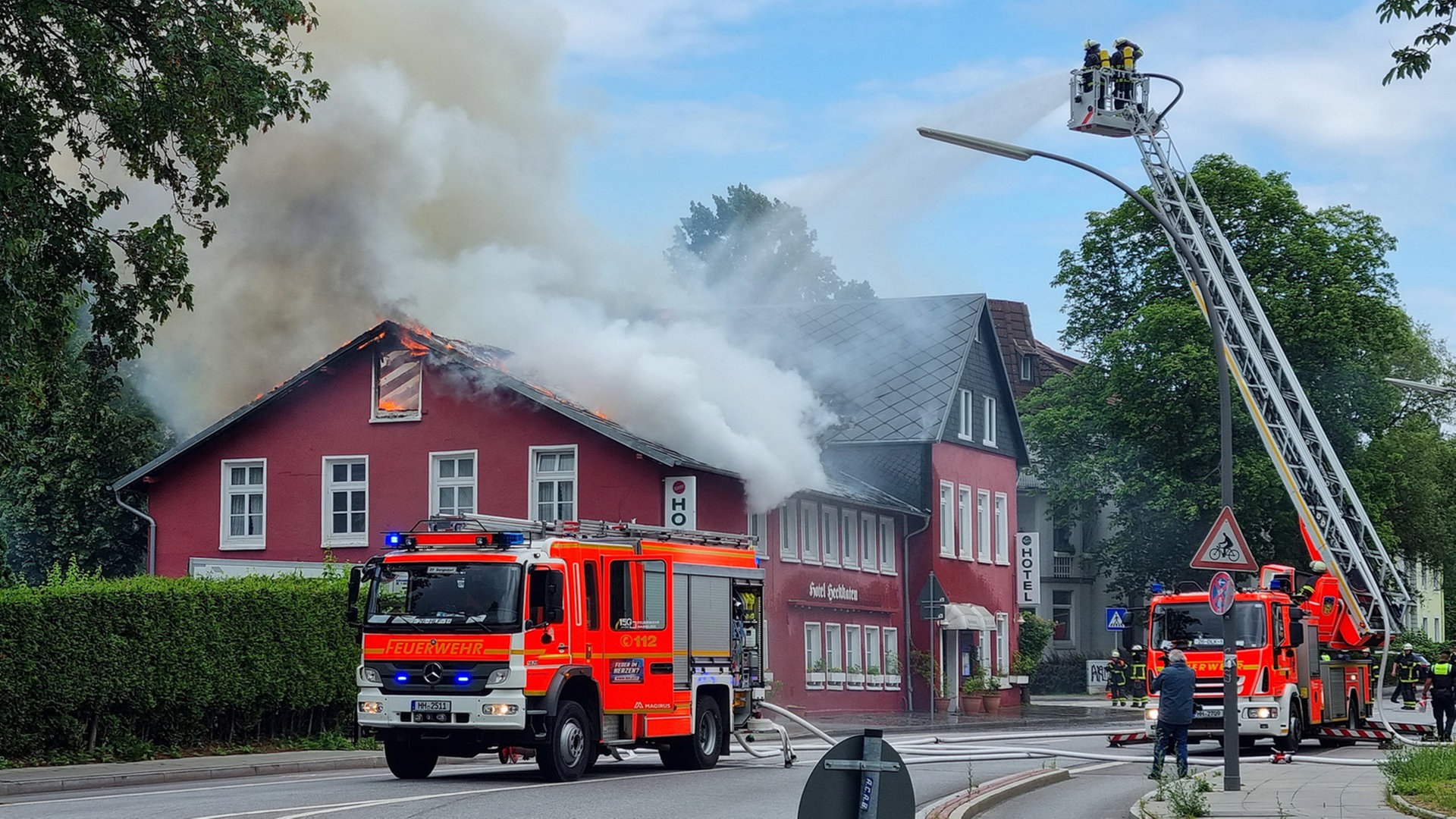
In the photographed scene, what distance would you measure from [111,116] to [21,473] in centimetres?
3581

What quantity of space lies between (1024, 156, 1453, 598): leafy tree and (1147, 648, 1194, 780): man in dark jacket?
101ft

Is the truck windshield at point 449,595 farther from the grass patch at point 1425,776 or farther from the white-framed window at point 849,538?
the white-framed window at point 849,538

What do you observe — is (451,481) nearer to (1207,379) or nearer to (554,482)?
(554,482)

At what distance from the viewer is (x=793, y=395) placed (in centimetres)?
4088

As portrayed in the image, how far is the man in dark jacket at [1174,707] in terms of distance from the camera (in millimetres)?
21234

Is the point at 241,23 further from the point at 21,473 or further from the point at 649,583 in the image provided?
the point at 21,473

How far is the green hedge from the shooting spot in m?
22.7

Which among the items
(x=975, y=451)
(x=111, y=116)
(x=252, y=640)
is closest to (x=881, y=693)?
(x=975, y=451)

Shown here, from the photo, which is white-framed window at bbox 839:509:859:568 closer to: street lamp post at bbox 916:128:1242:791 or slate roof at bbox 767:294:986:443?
slate roof at bbox 767:294:986:443

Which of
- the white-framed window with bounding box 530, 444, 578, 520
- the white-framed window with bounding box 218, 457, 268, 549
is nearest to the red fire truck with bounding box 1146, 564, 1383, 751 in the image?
the white-framed window with bounding box 530, 444, 578, 520

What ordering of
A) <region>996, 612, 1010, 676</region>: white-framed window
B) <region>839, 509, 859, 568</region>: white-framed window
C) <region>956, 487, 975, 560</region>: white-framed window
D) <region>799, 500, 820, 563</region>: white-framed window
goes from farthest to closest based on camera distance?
<region>996, 612, 1010, 676</region>: white-framed window < <region>956, 487, 975, 560</region>: white-framed window < <region>839, 509, 859, 568</region>: white-framed window < <region>799, 500, 820, 563</region>: white-framed window

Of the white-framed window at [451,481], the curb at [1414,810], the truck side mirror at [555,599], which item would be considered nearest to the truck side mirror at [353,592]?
the truck side mirror at [555,599]

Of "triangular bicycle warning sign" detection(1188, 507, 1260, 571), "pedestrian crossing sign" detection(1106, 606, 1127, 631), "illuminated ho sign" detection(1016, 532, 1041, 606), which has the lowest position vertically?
"pedestrian crossing sign" detection(1106, 606, 1127, 631)

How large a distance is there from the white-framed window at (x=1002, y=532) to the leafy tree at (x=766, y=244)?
21.7 metres
